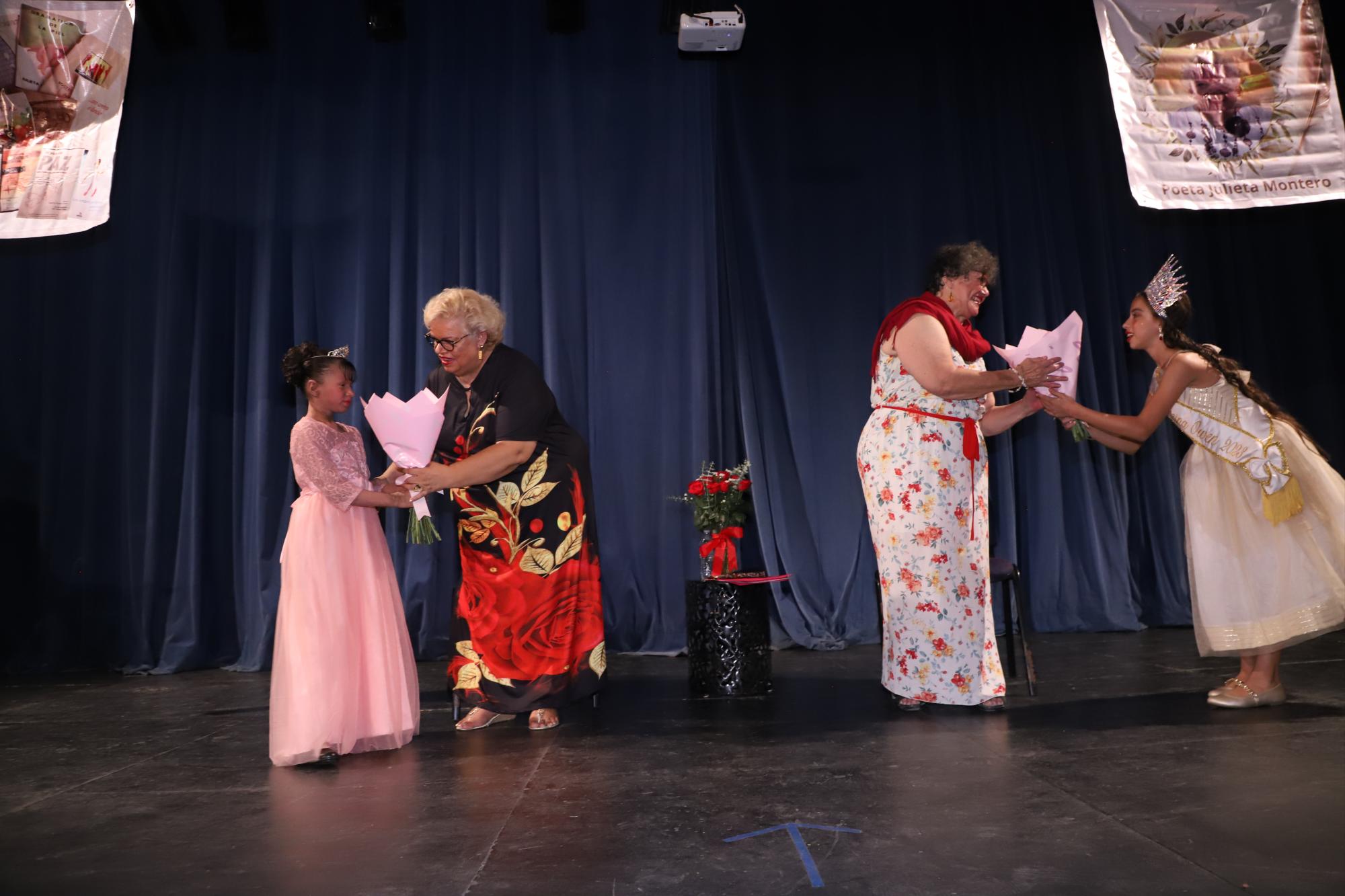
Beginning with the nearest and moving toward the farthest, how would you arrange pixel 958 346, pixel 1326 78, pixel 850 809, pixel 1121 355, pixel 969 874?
pixel 969 874
pixel 850 809
pixel 958 346
pixel 1326 78
pixel 1121 355

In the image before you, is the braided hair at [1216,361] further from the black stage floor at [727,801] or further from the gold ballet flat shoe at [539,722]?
the gold ballet flat shoe at [539,722]

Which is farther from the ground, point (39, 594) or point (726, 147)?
point (726, 147)

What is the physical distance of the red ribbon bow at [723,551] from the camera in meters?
4.28

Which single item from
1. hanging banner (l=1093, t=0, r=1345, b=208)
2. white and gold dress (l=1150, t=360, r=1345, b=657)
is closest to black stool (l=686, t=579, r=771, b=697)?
white and gold dress (l=1150, t=360, r=1345, b=657)

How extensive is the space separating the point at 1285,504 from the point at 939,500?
3.71 feet

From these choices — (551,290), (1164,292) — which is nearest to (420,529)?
(551,290)

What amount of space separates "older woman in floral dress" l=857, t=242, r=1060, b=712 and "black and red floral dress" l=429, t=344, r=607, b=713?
113cm

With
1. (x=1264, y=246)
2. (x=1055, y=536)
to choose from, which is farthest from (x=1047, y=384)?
(x=1264, y=246)

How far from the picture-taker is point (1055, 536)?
231 inches

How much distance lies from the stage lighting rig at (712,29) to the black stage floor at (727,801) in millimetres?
3362

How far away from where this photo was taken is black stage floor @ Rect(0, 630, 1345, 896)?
2004 millimetres

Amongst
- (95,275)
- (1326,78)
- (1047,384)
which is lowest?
(1047,384)

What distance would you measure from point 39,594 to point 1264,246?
24.9 feet

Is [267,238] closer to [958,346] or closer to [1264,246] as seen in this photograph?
[958,346]
